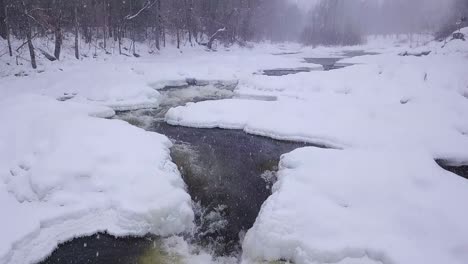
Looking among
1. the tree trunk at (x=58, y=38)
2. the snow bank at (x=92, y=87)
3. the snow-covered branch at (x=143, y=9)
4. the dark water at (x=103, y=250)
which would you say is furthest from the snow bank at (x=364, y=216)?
the snow-covered branch at (x=143, y=9)

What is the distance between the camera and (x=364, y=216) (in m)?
6.05

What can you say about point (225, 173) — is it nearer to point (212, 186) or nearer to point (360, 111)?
point (212, 186)

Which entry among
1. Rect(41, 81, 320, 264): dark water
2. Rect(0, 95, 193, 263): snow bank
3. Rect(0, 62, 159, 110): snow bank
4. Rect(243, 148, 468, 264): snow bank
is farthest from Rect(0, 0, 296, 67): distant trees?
Rect(243, 148, 468, 264): snow bank

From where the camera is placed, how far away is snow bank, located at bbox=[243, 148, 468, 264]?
526 centimetres

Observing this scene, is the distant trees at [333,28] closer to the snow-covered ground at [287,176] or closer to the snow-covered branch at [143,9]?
the snow-covered branch at [143,9]

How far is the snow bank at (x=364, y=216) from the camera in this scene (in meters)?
5.26

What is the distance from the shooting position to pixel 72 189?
7098mm

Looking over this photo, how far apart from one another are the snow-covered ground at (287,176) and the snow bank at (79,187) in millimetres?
27

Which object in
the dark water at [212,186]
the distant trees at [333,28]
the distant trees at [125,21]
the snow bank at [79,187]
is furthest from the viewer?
the distant trees at [333,28]

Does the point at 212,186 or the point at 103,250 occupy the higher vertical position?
the point at 212,186

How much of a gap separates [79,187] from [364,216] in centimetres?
567

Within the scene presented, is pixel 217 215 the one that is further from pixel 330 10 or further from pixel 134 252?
pixel 330 10

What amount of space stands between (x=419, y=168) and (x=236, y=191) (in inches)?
166

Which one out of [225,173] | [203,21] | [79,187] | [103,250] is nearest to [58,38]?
[79,187]
